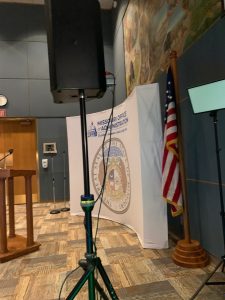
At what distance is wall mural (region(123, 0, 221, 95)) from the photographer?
2.47m

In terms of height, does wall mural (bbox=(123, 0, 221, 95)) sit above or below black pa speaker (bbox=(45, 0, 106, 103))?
above

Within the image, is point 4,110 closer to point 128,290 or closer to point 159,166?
point 159,166

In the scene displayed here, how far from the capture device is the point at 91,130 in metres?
4.32

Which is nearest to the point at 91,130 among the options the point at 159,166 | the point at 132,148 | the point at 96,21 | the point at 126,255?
the point at 132,148

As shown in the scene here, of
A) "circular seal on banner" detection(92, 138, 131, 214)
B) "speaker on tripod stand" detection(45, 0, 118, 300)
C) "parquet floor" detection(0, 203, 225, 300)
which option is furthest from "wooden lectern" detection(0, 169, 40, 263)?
"speaker on tripod stand" detection(45, 0, 118, 300)

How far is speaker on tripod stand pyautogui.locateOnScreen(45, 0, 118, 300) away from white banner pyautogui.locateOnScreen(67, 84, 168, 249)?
1.56m

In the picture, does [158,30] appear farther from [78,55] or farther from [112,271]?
[112,271]

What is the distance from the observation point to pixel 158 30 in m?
3.53

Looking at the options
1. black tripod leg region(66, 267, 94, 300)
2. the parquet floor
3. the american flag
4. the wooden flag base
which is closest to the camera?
black tripod leg region(66, 267, 94, 300)

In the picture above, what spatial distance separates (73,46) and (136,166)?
1975 millimetres

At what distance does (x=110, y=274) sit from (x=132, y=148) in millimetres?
1476

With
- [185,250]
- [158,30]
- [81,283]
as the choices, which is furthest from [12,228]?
[158,30]

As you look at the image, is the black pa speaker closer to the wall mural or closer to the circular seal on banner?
the wall mural

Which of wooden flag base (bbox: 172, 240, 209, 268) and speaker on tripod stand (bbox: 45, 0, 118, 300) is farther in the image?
wooden flag base (bbox: 172, 240, 209, 268)
